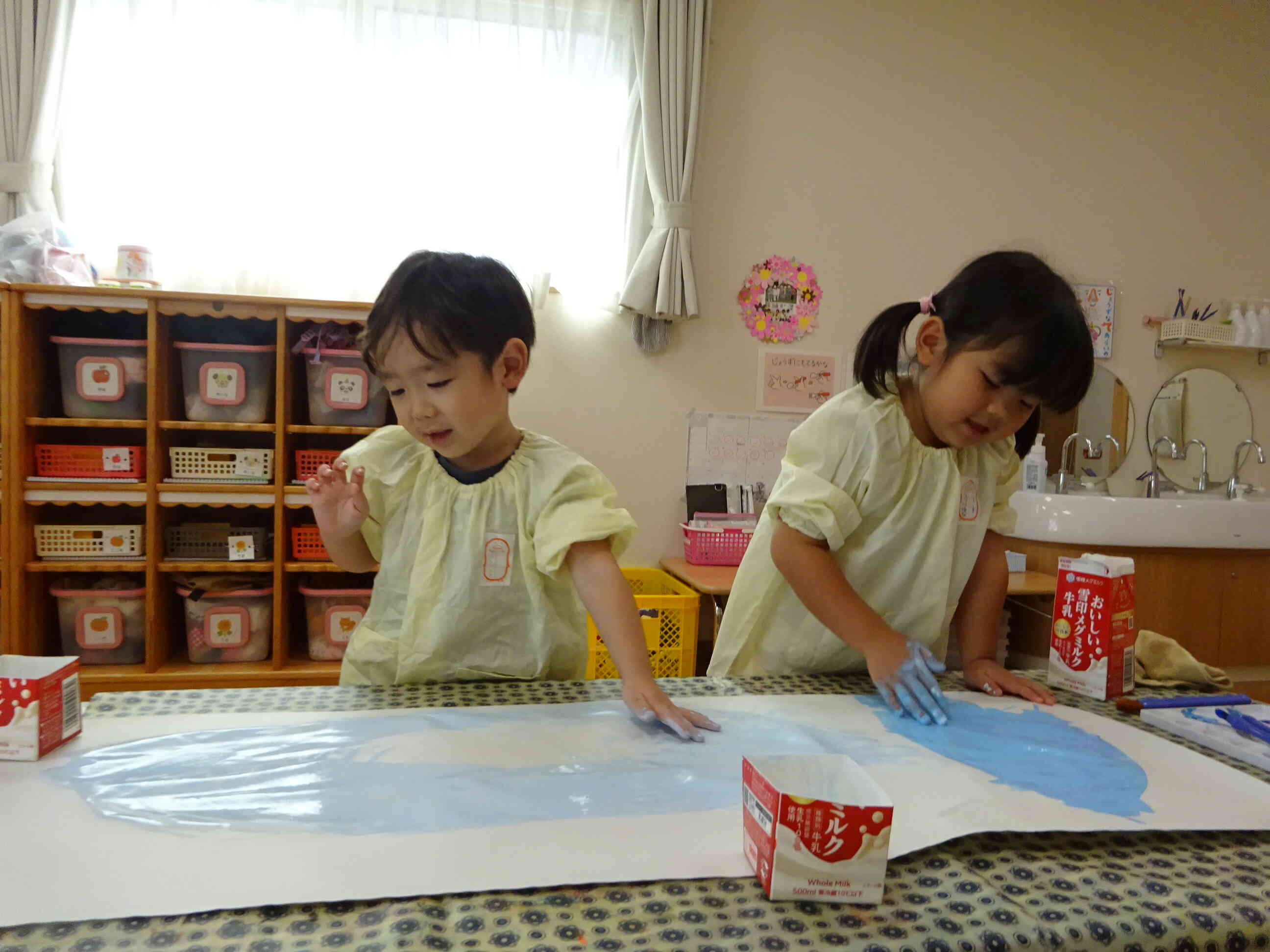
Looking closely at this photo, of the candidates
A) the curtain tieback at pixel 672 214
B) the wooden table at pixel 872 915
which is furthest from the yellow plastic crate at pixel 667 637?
the wooden table at pixel 872 915

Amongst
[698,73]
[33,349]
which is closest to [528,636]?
[33,349]

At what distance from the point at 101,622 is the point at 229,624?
0.29 meters

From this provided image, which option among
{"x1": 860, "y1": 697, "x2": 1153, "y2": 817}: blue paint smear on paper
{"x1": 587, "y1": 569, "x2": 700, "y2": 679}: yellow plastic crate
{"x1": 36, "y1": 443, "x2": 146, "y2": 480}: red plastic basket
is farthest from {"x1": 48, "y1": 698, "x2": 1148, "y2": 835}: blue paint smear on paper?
{"x1": 36, "y1": 443, "x2": 146, "y2": 480}: red plastic basket

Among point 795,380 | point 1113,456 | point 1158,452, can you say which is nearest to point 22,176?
point 795,380

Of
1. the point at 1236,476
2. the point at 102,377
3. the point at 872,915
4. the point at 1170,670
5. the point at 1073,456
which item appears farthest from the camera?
the point at 1073,456

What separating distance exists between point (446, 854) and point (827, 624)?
0.53m

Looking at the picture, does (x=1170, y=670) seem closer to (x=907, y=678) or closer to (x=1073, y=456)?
(x=907, y=678)

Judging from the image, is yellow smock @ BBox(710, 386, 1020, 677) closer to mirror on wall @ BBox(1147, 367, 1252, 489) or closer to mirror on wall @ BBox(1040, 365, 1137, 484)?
mirror on wall @ BBox(1040, 365, 1137, 484)

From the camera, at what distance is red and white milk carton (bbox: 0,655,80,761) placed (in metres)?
0.61

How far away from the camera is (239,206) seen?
2.10 meters

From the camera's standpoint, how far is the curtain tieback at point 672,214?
226 centimetres

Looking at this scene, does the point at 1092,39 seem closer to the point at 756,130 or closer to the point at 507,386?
the point at 756,130

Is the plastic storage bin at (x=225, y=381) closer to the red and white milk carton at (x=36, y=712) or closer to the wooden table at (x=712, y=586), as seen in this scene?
the wooden table at (x=712, y=586)

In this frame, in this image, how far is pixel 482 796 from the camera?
0.57 m
